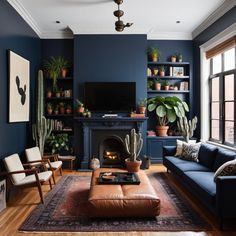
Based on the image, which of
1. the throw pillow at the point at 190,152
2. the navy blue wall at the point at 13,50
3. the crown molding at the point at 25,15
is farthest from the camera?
the throw pillow at the point at 190,152

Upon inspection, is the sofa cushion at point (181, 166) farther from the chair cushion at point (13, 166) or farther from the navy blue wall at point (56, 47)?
the navy blue wall at point (56, 47)

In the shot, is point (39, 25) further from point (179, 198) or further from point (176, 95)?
point (179, 198)

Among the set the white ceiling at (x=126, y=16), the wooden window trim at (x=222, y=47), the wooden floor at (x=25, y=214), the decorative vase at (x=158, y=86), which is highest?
the white ceiling at (x=126, y=16)

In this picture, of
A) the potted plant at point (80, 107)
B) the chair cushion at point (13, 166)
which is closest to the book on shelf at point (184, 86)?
the potted plant at point (80, 107)

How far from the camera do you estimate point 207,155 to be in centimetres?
429

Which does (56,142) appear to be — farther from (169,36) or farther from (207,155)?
(169,36)

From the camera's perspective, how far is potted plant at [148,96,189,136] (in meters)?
5.96

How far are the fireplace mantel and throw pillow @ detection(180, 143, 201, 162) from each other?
1.26m

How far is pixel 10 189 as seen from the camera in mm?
3814

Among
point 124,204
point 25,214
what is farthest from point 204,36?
point 25,214

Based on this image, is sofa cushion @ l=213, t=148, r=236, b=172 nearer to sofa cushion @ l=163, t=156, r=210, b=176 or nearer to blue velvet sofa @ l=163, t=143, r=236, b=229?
blue velvet sofa @ l=163, t=143, r=236, b=229

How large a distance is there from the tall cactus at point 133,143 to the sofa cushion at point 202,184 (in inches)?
55.3

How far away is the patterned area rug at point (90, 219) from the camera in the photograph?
2.80 meters

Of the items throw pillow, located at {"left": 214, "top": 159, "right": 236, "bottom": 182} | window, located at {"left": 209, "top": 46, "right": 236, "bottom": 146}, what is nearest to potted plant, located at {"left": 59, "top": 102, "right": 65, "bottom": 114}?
window, located at {"left": 209, "top": 46, "right": 236, "bottom": 146}
